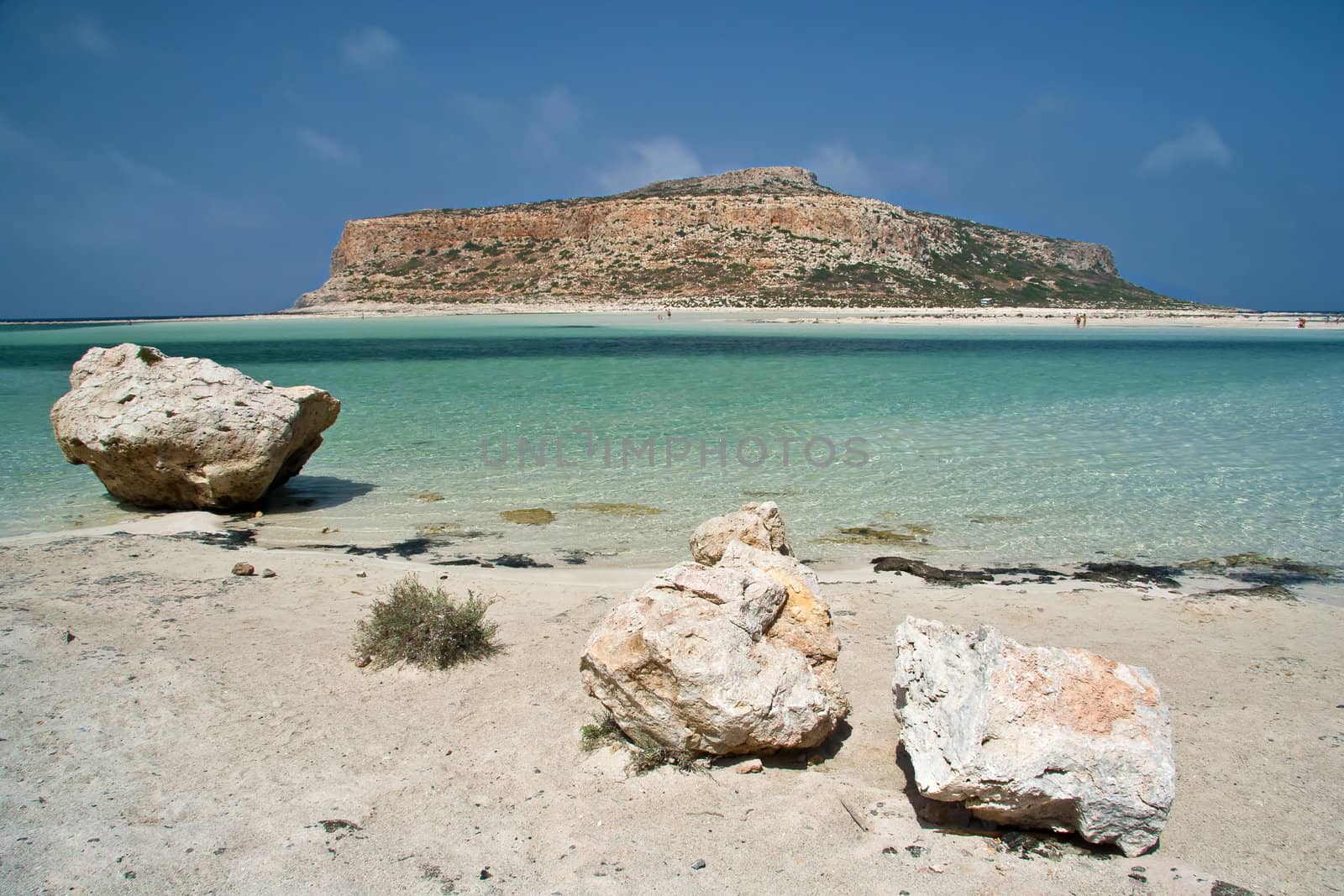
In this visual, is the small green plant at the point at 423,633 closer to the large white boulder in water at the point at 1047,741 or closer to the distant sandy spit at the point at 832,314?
the large white boulder in water at the point at 1047,741

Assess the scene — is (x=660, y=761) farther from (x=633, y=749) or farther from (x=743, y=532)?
(x=743, y=532)

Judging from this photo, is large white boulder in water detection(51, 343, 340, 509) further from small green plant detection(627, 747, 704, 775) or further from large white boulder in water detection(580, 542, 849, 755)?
small green plant detection(627, 747, 704, 775)

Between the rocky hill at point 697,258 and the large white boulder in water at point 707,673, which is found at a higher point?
the rocky hill at point 697,258

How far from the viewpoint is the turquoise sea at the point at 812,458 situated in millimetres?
7301

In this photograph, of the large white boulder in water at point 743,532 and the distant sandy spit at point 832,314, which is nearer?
the large white boulder in water at point 743,532

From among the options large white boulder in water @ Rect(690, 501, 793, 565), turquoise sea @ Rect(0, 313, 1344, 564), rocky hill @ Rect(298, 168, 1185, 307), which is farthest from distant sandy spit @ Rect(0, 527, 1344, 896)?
rocky hill @ Rect(298, 168, 1185, 307)

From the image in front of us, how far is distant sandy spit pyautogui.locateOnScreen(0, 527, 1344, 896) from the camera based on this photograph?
2.71 meters

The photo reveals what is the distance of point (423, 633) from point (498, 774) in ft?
3.99

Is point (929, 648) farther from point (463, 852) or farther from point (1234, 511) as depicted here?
point (1234, 511)

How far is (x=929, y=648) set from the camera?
325 cm

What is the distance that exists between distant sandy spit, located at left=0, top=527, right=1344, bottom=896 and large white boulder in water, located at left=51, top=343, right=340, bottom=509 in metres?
2.63

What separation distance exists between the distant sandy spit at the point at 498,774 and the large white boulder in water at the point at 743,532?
0.72 meters

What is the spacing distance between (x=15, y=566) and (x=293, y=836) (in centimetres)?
413

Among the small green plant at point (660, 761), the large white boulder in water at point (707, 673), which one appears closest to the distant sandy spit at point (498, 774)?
the small green plant at point (660, 761)
